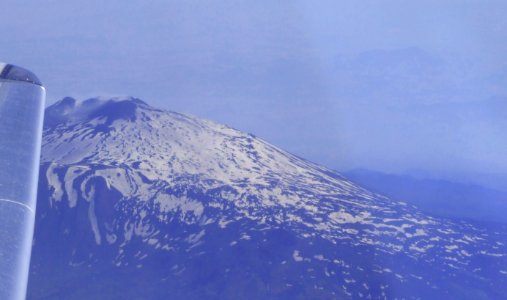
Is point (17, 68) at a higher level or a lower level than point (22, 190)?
higher

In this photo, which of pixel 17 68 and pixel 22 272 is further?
pixel 17 68

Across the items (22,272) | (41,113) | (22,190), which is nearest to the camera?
(22,272)

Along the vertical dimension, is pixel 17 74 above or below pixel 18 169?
above

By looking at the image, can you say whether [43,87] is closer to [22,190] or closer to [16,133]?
[16,133]

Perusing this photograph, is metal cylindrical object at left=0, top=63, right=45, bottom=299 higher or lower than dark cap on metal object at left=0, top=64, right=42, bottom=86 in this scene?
lower

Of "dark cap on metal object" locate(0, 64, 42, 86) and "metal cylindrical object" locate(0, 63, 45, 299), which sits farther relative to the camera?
"dark cap on metal object" locate(0, 64, 42, 86)

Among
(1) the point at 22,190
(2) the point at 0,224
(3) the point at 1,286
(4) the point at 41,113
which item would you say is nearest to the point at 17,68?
(4) the point at 41,113
